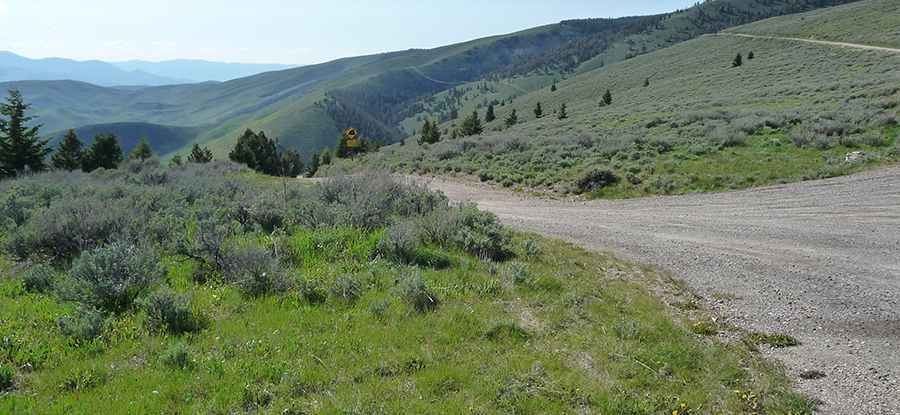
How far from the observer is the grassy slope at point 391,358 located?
5.20 m

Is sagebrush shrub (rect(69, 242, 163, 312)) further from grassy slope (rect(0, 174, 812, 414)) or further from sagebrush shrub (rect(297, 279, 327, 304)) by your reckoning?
sagebrush shrub (rect(297, 279, 327, 304))

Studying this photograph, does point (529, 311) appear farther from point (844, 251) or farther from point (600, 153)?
point (600, 153)

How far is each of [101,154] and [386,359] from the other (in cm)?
5295

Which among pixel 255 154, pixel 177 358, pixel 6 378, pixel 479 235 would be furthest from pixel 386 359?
pixel 255 154

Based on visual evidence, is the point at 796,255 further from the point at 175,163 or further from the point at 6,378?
the point at 175,163

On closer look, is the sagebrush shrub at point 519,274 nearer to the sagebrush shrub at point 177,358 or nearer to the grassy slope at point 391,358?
the grassy slope at point 391,358

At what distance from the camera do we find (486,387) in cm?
555

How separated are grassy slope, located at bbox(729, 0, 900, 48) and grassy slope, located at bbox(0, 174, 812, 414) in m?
66.1

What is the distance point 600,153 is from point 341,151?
4873 cm

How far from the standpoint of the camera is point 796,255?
10.9 m

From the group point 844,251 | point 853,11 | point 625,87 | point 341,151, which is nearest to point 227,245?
point 844,251

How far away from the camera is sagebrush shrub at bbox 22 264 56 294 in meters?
7.61

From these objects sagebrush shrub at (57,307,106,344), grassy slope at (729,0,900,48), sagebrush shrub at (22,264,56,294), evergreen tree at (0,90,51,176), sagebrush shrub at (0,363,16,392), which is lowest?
sagebrush shrub at (0,363,16,392)

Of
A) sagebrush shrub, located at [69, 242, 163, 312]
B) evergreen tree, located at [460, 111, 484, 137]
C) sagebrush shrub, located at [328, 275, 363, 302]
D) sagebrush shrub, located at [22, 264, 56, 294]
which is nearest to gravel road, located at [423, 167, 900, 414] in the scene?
sagebrush shrub, located at [328, 275, 363, 302]
